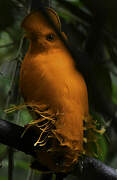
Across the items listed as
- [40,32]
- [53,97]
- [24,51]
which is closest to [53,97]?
[53,97]

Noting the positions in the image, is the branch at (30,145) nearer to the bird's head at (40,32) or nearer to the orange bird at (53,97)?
the orange bird at (53,97)

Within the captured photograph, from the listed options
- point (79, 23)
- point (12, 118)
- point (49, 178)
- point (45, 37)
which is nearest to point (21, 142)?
point (45, 37)

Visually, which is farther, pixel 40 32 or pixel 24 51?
pixel 24 51

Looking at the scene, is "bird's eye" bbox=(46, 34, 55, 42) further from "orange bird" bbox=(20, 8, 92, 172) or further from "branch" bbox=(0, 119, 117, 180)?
"branch" bbox=(0, 119, 117, 180)

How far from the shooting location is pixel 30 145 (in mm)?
822

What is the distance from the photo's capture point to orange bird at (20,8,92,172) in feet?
2.32

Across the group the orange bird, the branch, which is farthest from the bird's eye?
the branch

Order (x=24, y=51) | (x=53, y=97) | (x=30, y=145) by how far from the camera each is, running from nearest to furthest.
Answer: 1. (x=53, y=97)
2. (x=30, y=145)
3. (x=24, y=51)

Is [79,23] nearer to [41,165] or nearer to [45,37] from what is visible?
[45,37]

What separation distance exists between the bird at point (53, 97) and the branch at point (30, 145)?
0.08ft

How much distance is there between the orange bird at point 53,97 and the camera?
2.32 feet

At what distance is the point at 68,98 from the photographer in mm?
726

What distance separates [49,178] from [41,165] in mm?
299

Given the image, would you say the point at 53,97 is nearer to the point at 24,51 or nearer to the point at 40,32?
the point at 40,32
